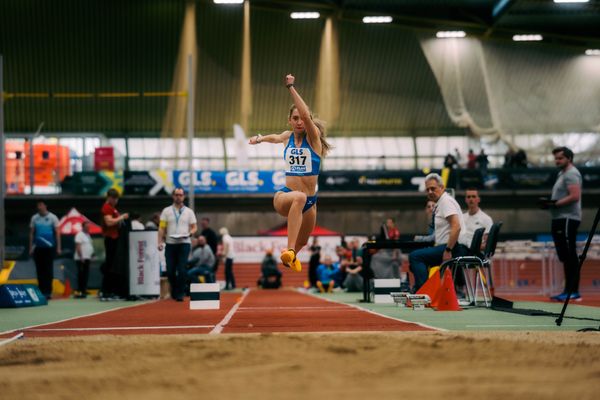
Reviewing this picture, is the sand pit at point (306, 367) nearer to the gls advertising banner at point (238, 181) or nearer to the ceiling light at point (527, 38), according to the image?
the gls advertising banner at point (238, 181)

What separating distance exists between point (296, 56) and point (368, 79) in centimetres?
371

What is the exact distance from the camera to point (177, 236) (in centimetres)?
1141

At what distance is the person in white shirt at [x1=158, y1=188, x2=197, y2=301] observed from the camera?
450 inches

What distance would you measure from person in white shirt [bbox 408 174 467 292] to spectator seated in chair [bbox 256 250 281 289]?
43.4 ft

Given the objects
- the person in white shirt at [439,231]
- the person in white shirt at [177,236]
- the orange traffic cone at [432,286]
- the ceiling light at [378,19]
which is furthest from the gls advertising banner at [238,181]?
the orange traffic cone at [432,286]

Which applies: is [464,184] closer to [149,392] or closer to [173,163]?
[173,163]

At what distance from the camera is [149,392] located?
109 inches

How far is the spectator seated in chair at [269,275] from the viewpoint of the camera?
72.4 ft

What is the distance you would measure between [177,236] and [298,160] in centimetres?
454

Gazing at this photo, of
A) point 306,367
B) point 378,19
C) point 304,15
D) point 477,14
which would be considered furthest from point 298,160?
point 477,14

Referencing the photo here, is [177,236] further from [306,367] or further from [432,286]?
[306,367]

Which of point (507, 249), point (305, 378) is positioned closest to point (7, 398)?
point (305, 378)

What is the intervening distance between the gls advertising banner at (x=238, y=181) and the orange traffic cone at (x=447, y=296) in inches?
823

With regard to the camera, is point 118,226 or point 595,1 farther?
point 595,1
